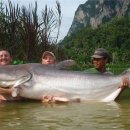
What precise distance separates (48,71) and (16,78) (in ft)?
1.77

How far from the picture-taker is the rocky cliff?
159625 mm

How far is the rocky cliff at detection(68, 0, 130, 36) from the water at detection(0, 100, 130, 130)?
14111 cm

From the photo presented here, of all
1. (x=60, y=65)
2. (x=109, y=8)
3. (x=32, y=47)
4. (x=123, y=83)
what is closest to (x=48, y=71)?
(x=60, y=65)

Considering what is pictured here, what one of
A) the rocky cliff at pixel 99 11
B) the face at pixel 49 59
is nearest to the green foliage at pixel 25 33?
the face at pixel 49 59

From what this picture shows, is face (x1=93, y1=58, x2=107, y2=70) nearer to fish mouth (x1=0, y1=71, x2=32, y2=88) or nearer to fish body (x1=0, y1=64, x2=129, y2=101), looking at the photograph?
fish body (x1=0, y1=64, x2=129, y2=101)

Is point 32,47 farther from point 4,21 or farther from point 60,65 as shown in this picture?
point 60,65

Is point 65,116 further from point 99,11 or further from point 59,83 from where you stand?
point 99,11

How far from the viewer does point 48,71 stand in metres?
7.84

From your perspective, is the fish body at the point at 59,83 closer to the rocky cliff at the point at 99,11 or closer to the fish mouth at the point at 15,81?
the fish mouth at the point at 15,81

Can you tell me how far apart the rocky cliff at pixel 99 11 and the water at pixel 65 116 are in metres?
141

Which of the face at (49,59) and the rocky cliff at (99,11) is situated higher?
the rocky cliff at (99,11)

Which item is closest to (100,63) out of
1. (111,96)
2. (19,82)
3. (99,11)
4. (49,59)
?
(111,96)

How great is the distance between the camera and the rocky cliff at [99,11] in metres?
160

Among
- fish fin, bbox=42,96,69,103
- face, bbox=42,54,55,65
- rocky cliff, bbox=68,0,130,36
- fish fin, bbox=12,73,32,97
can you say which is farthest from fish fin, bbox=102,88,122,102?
rocky cliff, bbox=68,0,130,36
